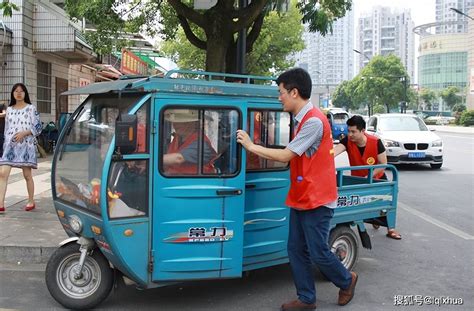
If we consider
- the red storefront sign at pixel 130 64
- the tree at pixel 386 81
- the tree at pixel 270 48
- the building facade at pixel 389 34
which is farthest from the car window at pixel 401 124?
the building facade at pixel 389 34

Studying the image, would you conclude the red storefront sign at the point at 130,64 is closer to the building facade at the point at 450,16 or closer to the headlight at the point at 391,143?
the headlight at the point at 391,143

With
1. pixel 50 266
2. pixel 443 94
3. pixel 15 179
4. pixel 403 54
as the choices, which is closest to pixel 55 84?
pixel 15 179

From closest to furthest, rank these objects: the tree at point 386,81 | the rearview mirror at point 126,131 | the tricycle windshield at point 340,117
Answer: the rearview mirror at point 126,131, the tricycle windshield at point 340,117, the tree at point 386,81

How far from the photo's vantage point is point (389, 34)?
4692 inches

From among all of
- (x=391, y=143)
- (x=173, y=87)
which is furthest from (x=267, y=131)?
(x=391, y=143)

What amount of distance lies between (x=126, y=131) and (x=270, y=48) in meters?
23.2

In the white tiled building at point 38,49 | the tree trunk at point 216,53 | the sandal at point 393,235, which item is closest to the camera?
the sandal at point 393,235

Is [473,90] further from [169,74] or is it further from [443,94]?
[169,74]

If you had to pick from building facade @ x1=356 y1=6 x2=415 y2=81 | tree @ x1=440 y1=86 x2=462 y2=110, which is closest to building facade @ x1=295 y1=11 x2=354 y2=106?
tree @ x1=440 y1=86 x2=462 y2=110

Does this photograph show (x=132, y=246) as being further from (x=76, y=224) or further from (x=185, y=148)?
(x=185, y=148)

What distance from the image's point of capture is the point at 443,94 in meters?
82.6

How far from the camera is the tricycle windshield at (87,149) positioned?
386 centimetres

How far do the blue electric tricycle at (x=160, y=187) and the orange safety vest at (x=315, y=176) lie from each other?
467 millimetres

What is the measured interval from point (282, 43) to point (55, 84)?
13.3 metres
